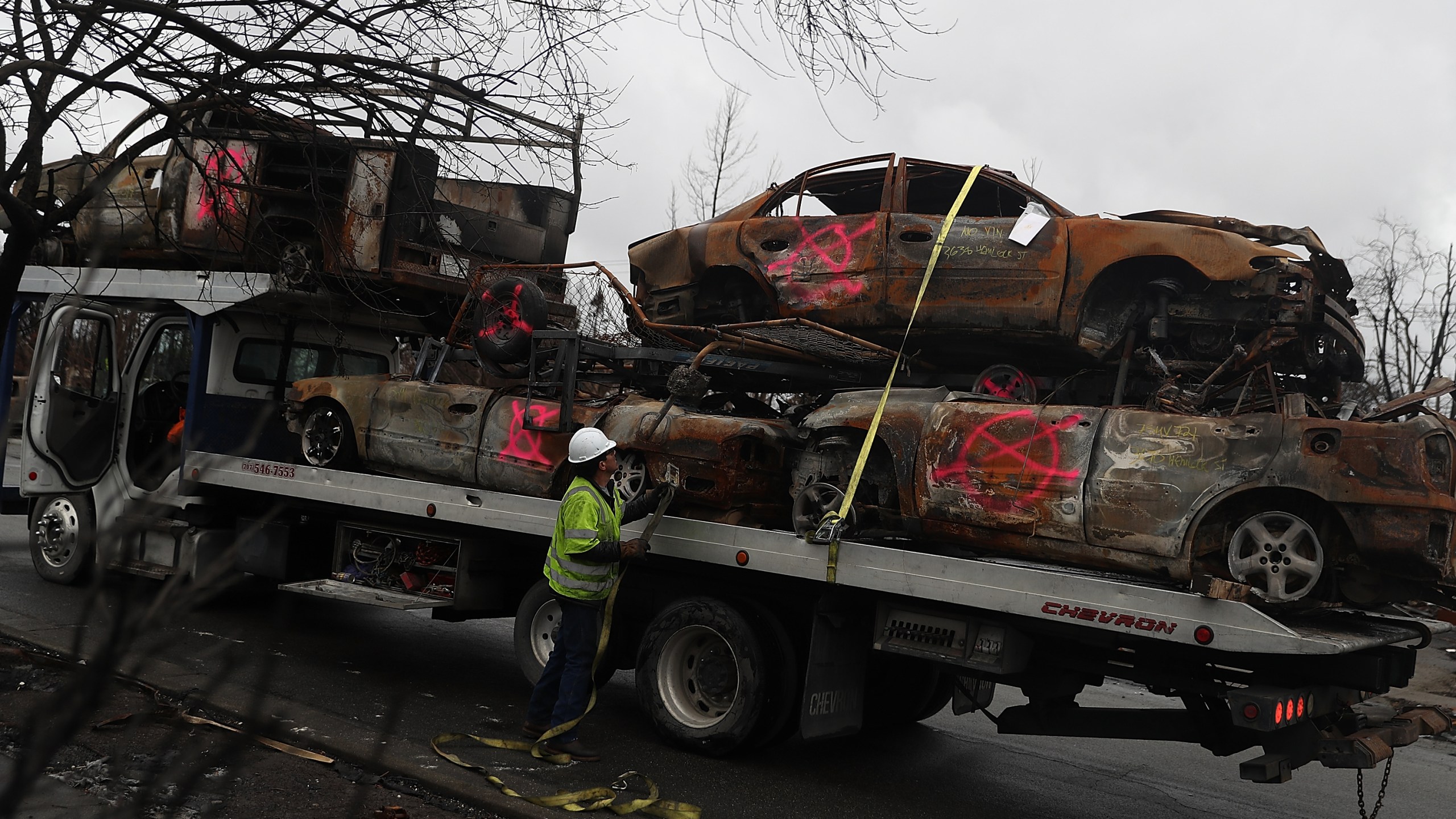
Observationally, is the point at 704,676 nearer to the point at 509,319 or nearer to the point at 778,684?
the point at 778,684

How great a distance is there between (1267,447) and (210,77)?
16.7ft

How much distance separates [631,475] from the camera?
22.9ft

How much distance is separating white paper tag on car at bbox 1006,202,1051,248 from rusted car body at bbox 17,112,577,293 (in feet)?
10.2

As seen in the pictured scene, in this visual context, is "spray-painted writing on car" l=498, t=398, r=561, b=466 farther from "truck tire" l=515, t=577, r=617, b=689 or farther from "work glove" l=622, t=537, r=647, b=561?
"work glove" l=622, t=537, r=647, b=561

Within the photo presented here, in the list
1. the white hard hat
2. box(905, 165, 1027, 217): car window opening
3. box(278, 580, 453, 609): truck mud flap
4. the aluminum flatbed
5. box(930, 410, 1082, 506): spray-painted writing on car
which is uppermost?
box(905, 165, 1027, 217): car window opening

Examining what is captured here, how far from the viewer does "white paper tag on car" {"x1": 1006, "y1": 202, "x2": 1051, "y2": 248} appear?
678cm

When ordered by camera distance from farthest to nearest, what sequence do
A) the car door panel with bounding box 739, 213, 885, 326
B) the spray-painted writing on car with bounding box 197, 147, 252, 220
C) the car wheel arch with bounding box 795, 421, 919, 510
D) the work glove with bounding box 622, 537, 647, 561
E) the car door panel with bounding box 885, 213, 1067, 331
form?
the car door panel with bounding box 739, 213, 885, 326 < the car door panel with bounding box 885, 213, 1067, 331 < the spray-painted writing on car with bounding box 197, 147, 252, 220 < the work glove with bounding box 622, 537, 647, 561 < the car wheel arch with bounding box 795, 421, 919, 510

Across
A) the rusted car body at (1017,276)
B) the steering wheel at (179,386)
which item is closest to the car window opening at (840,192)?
the rusted car body at (1017,276)

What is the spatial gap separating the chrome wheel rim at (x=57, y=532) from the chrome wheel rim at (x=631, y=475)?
5.44 metres

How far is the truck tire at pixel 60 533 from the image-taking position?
970 cm

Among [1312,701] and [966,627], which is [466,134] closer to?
[966,627]

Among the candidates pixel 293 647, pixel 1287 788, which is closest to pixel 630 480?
pixel 293 647

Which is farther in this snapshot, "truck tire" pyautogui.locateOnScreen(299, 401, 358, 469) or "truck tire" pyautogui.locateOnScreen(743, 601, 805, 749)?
"truck tire" pyautogui.locateOnScreen(299, 401, 358, 469)

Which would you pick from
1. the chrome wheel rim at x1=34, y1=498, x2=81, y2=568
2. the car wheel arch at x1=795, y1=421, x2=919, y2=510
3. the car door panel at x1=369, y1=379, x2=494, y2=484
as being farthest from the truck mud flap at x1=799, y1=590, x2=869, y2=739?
the chrome wheel rim at x1=34, y1=498, x2=81, y2=568
